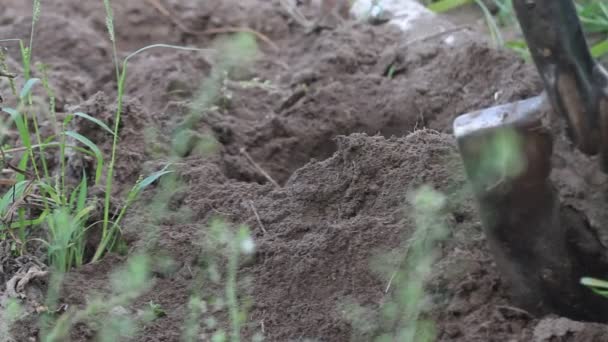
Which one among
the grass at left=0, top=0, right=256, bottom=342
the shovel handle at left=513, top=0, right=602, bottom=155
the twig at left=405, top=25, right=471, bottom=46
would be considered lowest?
the twig at left=405, top=25, right=471, bottom=46

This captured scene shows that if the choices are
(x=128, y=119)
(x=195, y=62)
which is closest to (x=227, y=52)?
(x=195, y=62)

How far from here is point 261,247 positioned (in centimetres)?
188

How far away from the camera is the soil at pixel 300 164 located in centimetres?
167

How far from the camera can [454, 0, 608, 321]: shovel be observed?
152cm

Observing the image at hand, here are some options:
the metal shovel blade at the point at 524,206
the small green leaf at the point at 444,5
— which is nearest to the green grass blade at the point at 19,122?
the metal shovel blade at the point at 524,206

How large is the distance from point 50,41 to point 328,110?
1.12m

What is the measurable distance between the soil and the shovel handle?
0.09 metres

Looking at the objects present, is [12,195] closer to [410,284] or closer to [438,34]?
[410,284]

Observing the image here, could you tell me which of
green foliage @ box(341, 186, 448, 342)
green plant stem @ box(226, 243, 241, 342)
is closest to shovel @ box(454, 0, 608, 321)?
green foliage @ box(341, 186, 448, 342)

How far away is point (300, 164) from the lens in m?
2.57

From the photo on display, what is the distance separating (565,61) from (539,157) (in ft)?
0.61

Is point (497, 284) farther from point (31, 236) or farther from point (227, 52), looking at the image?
point (227, 52)

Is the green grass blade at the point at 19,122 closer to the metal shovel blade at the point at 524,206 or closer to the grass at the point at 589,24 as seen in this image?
the metal shovel blade at the point at 524,206

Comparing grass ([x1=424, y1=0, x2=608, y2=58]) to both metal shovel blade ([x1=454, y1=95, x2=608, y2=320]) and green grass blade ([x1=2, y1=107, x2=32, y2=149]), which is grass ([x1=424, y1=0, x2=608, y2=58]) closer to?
metal shovel blade ([x1=454, y1=95, x2=608, y2=320])
